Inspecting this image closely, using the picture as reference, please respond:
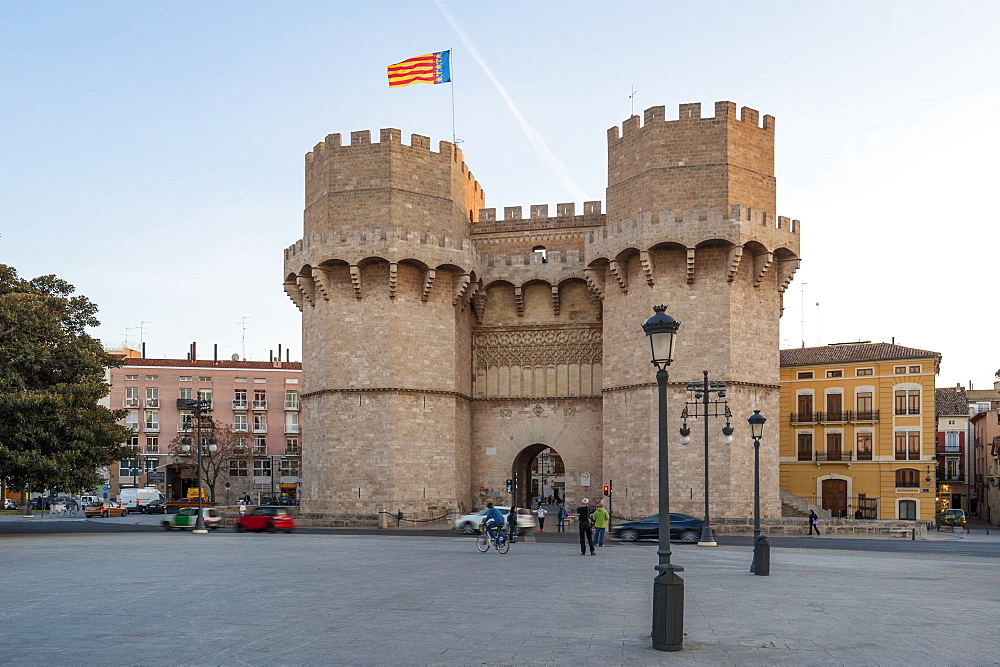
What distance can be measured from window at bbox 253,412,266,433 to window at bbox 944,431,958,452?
52494 millimetres

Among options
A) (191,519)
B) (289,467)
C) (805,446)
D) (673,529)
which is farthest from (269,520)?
(289,467)

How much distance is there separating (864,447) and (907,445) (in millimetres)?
2118

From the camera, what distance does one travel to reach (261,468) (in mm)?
69375

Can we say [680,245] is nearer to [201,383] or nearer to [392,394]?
[392,394]

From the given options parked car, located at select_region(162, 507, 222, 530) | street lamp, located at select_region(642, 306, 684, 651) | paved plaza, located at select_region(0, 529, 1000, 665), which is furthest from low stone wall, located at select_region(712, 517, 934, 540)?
street lamp, located at select_region(642, 306, 684, 651)

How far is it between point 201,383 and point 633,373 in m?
43.1

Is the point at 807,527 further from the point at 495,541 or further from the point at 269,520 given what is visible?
the point at 269,520

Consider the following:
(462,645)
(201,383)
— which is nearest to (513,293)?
(462,645)

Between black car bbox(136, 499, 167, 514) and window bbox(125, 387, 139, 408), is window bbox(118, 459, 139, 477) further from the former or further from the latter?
black car bbox(136, 499, 167, 514)

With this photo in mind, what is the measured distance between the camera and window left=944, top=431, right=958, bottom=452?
72000mm

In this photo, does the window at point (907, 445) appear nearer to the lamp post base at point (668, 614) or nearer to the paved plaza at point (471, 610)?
the paved plaza at point (471, 610)

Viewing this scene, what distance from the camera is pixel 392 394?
36.7m

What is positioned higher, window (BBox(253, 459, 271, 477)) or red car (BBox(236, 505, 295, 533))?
red car (BBox(236, 505, 295, 533))

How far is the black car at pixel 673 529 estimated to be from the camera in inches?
1191
